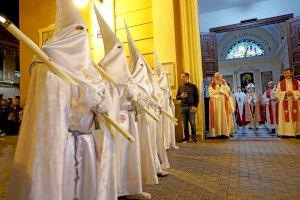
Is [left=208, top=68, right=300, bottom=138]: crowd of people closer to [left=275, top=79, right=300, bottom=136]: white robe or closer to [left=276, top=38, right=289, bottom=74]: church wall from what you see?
[left=275, top=79, right=300, bottom=136]: white robe

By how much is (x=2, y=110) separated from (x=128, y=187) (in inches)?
445

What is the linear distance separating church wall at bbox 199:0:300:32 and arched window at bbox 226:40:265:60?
5.46m

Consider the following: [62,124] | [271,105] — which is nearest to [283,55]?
[271,105]

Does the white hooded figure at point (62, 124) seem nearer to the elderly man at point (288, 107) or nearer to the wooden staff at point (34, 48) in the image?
the wooden staff at point (34, 48)

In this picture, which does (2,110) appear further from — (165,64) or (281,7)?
(281,7)

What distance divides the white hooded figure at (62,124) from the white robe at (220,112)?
241 inches

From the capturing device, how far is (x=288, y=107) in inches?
296

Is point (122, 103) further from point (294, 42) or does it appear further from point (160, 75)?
point (294, 42)

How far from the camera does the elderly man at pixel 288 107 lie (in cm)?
740

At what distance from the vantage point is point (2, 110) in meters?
12.4

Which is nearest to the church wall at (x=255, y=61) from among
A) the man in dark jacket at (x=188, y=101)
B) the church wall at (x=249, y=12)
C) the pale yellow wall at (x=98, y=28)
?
the church wall at (x=249, y=12)

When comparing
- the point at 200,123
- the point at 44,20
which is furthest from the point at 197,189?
the point at 44,20

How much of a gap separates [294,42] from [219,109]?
→ 184 inches

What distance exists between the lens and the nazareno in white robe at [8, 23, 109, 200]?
1842 mm
